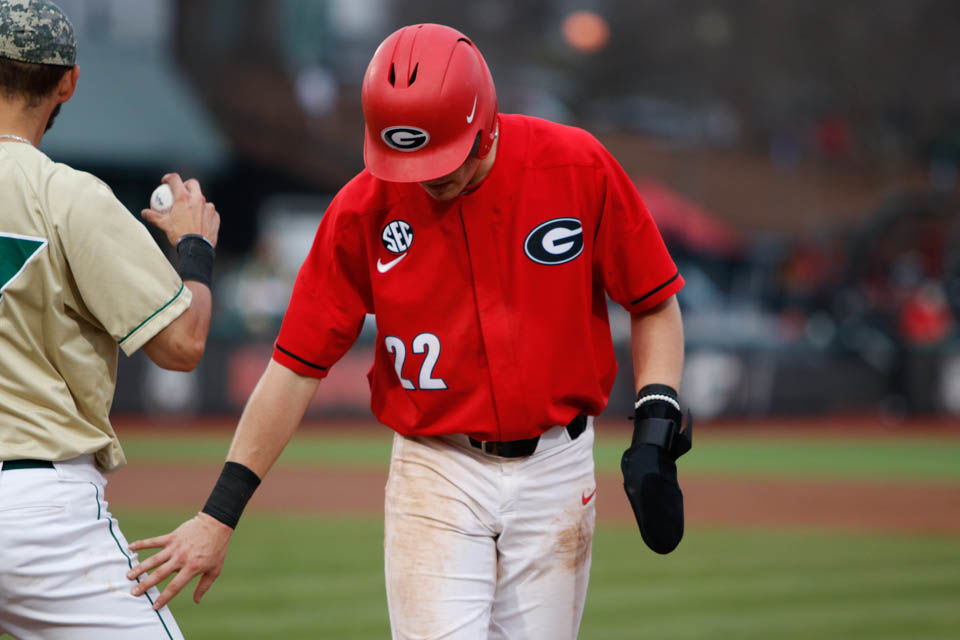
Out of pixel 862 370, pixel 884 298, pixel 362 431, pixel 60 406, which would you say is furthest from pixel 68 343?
pixel 884 298

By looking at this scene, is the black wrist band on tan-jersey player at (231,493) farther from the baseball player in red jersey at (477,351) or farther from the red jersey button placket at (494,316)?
the red jersey button placket at (494,316)

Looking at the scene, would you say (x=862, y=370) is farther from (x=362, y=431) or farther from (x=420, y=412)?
(x=420, y=412)

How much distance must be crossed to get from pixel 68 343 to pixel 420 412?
1.00 metres

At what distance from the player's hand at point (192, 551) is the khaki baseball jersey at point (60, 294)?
43cm

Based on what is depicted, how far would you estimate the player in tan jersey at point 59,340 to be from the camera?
280 centimetres

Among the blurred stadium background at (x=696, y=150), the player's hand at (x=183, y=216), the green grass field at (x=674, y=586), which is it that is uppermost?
the blurred stadium background at (x=696, y=150)

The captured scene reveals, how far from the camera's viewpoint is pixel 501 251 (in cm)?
346

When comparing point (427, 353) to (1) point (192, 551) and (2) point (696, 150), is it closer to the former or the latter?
(1) point (192, 551)

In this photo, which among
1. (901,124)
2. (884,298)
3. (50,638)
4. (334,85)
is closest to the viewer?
(50,638)

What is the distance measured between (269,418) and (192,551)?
444 millimetres

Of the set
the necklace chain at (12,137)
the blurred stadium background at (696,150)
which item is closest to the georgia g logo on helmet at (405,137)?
the necklace chain at (12,137)

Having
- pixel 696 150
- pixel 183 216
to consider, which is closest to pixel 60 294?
pixel 183 216

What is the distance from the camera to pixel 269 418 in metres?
3.54

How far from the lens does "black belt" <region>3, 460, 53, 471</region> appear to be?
2.81 m
